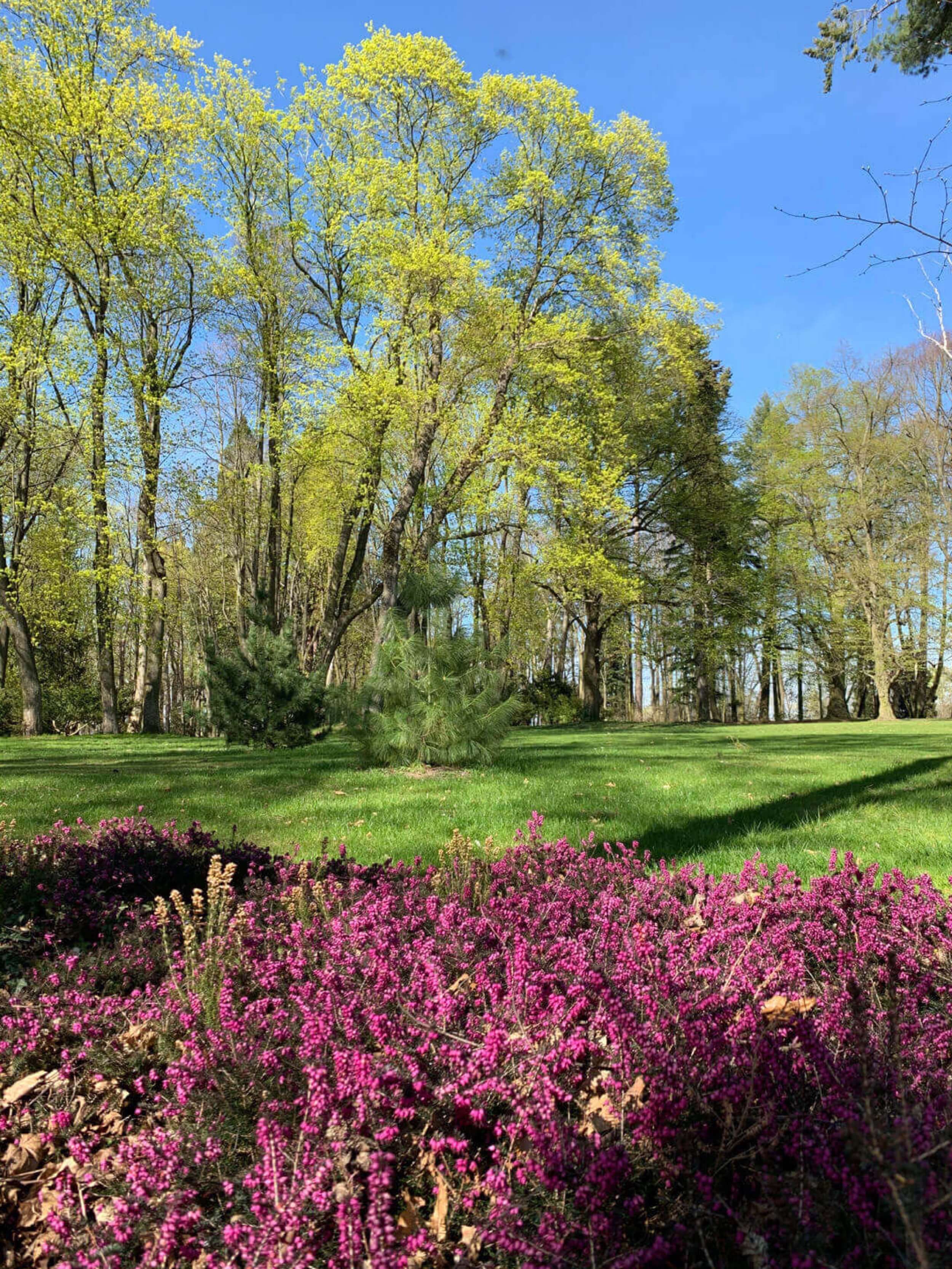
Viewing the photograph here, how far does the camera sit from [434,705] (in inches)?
385

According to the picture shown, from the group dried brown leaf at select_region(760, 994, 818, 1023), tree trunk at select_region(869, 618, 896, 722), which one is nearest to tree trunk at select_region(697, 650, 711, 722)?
tree trunk at select_region(869, 618, 896, 722)

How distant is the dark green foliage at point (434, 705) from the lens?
9852 mm

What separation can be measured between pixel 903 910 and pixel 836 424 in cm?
3393

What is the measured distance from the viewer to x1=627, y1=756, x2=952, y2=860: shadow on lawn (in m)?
5.63

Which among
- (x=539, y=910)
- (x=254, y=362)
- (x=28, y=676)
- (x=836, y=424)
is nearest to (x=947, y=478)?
(x=836, y=424)

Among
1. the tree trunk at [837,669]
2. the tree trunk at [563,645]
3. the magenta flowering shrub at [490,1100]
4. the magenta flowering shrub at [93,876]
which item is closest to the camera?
the magenta flowering shrub at [490,1100]

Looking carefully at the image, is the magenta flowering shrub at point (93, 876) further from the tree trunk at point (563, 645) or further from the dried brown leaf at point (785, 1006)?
the tree trunk at point (563, 645)

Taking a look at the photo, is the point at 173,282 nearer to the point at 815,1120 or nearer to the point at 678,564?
the point at 678,564

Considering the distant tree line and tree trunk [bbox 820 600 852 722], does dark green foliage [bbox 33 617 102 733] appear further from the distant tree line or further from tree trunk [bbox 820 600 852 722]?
tree trunk [bbox 820 600 852 722]

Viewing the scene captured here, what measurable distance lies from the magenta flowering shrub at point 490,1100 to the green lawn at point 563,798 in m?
2.58

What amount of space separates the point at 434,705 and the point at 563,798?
2725 millimetres

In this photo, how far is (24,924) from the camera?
3.55 m

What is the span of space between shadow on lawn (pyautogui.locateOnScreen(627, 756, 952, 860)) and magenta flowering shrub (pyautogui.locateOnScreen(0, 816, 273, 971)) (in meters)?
3.05

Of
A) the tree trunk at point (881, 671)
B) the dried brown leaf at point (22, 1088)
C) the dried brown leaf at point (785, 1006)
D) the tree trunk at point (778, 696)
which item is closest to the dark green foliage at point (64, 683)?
the dried brown leaf at point (22, 1088)
